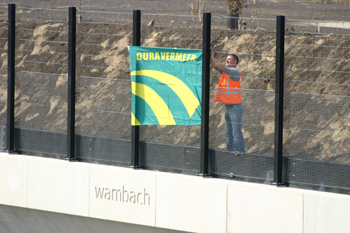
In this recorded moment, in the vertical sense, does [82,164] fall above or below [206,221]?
above

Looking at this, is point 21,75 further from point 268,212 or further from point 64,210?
point 268,212

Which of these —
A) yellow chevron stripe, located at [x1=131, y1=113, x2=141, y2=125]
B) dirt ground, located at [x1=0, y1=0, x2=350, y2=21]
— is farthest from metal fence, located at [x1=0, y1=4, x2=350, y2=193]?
dirt ground, located at [x1=0, y1=0, x2=350, y2=21]

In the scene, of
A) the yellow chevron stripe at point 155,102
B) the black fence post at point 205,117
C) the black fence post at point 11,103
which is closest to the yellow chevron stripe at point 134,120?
the yellow chevron stripe at point 155,102

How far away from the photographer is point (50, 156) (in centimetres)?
723

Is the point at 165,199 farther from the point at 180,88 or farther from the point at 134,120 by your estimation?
the point at 180,88

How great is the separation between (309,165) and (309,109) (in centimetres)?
67

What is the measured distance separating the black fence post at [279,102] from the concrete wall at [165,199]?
0.23 meters

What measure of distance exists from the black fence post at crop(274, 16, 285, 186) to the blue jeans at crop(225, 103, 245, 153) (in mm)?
463

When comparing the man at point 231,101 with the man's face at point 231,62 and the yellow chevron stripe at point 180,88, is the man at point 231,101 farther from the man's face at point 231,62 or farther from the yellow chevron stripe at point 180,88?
the yellow chevron stripe at point 180,88

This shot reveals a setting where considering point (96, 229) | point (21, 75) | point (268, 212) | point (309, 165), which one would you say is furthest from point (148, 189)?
point (21, 75)

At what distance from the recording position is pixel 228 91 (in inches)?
247

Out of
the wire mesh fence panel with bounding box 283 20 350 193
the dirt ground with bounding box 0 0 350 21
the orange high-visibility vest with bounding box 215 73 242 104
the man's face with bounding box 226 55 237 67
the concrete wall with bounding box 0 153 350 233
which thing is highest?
the dirt ground with bounding box 0 0 350 21

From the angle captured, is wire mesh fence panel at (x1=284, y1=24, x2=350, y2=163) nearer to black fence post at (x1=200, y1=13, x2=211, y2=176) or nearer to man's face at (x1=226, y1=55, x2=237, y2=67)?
man's face at (x1=226, y1=55, x2=237, y2=67)

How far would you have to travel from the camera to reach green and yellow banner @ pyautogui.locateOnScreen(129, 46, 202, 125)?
638cm
